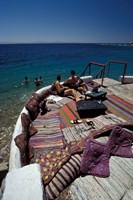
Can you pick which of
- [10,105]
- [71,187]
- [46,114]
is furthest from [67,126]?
[10,105]

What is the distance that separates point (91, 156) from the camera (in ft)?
9.12

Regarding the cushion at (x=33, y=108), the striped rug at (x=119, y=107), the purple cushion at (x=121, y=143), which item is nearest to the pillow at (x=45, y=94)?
the cushion at (x=33, y=108)

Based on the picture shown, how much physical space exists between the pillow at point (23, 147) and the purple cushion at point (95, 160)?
1.34 m

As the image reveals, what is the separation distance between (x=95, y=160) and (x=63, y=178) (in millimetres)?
791

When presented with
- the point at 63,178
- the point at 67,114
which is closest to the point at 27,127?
the point at 67,114

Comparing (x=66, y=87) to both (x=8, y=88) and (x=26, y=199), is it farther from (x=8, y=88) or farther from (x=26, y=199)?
(x=8, y=88)

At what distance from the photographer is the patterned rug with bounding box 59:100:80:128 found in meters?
4.48

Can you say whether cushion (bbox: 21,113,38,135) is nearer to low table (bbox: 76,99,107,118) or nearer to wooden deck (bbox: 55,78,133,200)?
low table (bbox: 76,99,107,118)

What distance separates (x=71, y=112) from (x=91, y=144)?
2289mm

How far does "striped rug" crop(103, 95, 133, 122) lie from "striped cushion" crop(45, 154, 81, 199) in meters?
2.86

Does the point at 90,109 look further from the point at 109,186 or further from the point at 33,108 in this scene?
the point at 109,186

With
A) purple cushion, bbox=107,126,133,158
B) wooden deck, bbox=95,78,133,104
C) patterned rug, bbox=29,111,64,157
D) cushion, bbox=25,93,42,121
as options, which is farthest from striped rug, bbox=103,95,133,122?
cushion, bbox=25,93,42,121

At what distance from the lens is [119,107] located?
5414 mm

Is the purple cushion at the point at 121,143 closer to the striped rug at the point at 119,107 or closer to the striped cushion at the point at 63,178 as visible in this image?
the striped cushion at the point at 63,178
